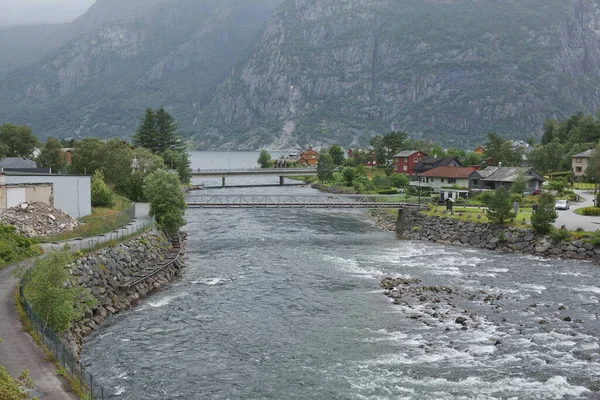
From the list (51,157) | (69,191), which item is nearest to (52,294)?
(69,191)

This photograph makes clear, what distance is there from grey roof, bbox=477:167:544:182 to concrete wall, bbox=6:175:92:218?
71.4 m

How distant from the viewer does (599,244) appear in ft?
204

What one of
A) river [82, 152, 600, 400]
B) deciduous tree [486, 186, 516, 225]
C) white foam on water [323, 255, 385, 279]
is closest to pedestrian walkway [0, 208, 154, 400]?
river [82, 152, 600, 400]

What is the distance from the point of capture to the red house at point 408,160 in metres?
145

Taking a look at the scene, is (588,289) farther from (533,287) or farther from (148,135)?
(148,135)

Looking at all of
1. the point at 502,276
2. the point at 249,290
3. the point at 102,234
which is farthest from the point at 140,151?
the point at 502,276

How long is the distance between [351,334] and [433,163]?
9838 cm

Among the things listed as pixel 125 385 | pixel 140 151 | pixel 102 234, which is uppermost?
pixel 140 151

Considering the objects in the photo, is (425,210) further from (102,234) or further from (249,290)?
(102,234)

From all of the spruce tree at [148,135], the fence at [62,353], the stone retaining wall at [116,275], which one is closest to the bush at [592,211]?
the stone retaining wall at [116,275]

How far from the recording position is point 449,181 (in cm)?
11062

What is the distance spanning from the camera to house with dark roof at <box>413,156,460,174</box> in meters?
124

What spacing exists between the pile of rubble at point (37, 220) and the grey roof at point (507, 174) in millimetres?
75074

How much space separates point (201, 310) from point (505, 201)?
4421 centimetres
